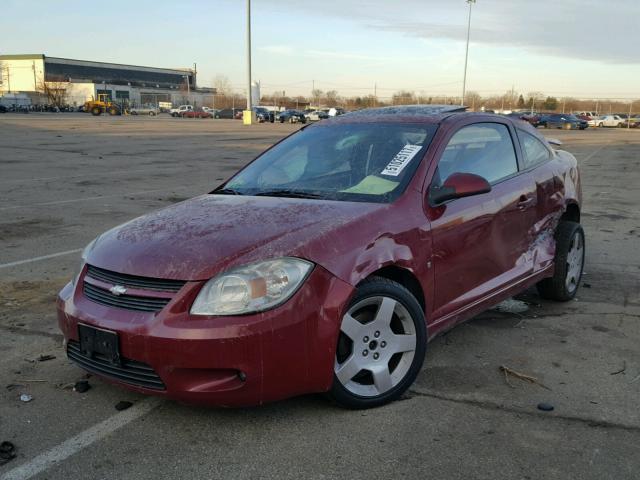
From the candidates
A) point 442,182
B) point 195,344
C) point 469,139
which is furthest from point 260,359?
point 469,139

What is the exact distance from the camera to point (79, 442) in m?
2.95

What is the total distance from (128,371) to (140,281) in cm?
44

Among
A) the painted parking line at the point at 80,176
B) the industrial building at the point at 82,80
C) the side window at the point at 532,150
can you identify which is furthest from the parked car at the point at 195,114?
the side window at the point at 532,150

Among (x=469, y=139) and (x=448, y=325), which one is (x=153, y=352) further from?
(x=469, y=139)

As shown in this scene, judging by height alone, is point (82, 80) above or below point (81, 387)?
above

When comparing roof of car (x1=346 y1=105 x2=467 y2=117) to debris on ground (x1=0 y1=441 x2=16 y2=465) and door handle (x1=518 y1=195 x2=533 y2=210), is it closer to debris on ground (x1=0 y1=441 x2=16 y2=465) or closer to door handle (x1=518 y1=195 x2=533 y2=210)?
door handle (x1=518 y1=195 x2=533 y2=210)

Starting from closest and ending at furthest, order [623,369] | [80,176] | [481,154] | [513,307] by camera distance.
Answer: [623,369]
[481,154]
[513,307]
[80,176]

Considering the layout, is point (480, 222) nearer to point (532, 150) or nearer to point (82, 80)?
point (532, 150)

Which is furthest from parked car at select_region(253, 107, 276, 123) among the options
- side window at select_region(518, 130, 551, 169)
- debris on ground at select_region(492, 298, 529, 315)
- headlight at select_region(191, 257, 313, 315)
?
headlight at select_region(191, 257, 313, 315)

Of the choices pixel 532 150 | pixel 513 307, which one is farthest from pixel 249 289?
pixel 532 150

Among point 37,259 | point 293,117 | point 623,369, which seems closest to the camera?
point 623,369

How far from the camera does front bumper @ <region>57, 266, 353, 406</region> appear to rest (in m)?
2.80

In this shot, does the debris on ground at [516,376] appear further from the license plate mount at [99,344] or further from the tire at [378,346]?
the license plate mount at [99,344]

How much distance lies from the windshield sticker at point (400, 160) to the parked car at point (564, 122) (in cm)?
5635
